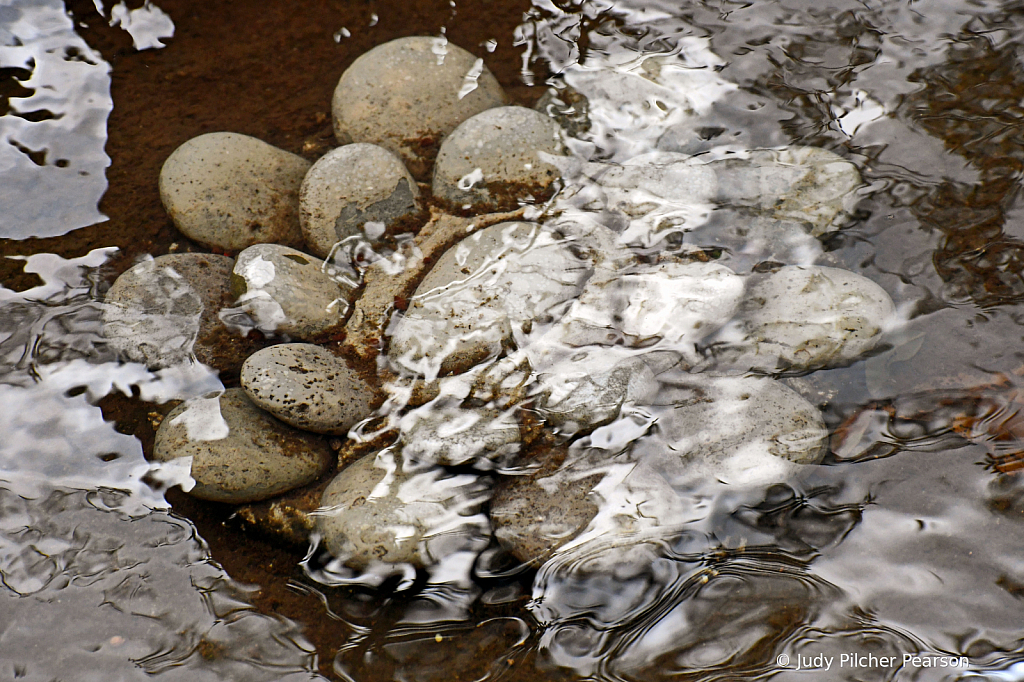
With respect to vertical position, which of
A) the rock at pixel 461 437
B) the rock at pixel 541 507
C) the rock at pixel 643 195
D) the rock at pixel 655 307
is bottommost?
the rock at pixel 541 507

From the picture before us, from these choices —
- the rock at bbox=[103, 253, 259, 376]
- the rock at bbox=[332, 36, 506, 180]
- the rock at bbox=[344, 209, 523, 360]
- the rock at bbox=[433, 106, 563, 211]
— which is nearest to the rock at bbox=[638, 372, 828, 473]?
the rock at bbox=[344, 209, 523, 360]

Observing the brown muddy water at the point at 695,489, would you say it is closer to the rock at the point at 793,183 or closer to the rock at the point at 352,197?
the rock at the point at 793,183

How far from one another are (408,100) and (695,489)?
2.44m

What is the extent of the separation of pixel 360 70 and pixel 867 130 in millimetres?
2576

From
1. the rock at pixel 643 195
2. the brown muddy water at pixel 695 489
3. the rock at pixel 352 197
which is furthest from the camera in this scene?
the rock at pixel 352 197

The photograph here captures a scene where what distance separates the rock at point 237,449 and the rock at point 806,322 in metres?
1.70

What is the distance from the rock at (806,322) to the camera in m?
2.63

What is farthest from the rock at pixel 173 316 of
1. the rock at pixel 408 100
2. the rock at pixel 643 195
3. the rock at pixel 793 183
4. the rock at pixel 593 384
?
the rock at pixel 793 183

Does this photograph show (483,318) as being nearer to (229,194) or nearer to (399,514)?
(399,514)

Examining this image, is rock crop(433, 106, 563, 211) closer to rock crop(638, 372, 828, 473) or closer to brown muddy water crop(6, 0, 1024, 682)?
brown muddy water crop(6, 0, 1024, 682)

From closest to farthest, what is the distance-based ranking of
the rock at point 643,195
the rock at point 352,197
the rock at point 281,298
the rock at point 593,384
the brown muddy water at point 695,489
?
the brown muddy water at point 695,489 → the rock at point 593,384 → the rock at point 281,298 → the rock at point 643,195 → the rock at point 352,197

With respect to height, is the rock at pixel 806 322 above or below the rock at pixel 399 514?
above

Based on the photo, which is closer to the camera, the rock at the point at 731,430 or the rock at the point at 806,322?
the rock at the point at 731,430

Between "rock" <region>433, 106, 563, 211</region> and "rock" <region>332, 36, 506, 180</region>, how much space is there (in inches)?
9.9
